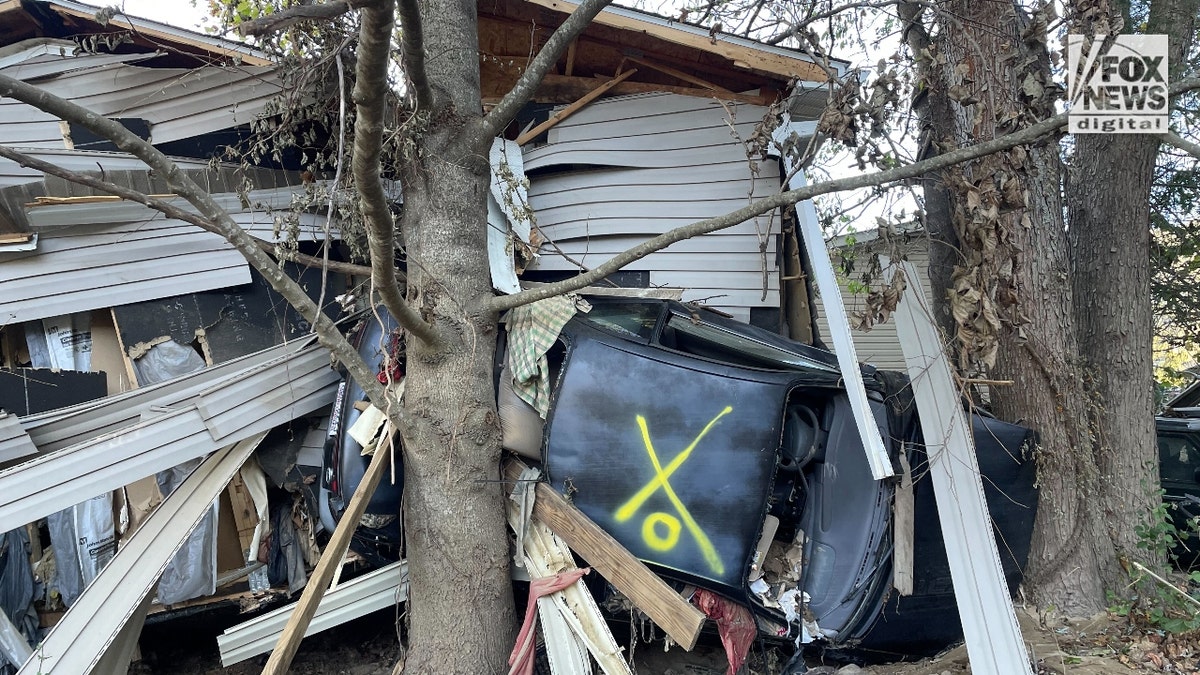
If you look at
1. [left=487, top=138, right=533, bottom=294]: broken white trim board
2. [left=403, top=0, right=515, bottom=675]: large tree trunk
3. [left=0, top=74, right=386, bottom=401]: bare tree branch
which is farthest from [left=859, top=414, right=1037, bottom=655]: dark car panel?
[left=487, top=138, right=533, bottom=294]: broken white trim board

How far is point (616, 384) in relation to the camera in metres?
4.03

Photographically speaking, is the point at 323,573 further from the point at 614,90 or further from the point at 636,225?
the point at 614,90

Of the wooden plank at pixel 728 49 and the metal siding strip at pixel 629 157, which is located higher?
the wooden plank at pixel 728 49

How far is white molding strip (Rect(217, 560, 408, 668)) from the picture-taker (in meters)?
4.27

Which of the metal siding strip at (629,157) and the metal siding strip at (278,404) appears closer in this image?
the metal siding strip at (278,404)

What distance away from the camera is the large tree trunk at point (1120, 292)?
479 centimetres

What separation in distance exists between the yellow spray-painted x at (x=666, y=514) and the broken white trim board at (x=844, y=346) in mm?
628

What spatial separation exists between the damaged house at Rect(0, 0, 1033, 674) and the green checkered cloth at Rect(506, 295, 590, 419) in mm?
84

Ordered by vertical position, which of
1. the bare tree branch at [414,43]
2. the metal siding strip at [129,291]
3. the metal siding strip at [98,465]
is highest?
the bare tree branch at [414,43]

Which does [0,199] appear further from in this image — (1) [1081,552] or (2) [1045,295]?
(1) [1081,552]

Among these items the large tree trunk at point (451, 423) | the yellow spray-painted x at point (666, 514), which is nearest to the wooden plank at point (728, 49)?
the large tree trunk at point (451, 423)

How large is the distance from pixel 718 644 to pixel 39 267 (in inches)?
206

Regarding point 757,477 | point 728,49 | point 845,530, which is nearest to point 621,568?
point 757,477

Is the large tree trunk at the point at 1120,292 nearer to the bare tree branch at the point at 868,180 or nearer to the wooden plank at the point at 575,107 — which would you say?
the bare tree branch at the point at 868,180
